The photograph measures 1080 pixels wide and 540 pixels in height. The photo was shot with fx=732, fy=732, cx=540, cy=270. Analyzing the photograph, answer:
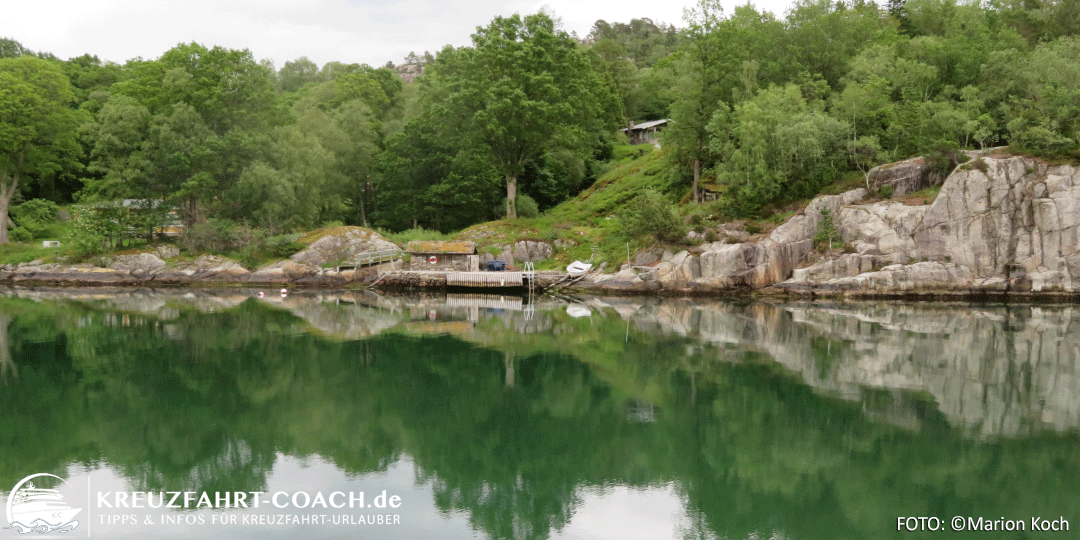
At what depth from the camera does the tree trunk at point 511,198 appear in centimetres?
5669

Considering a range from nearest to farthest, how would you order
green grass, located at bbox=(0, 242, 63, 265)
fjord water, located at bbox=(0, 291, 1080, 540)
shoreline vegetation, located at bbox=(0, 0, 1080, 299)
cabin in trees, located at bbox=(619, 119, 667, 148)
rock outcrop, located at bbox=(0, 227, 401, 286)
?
fjord water, located at bbox=(0, 291, 1080, 540), shoreline vegetation, located at bbox=(0, 0, 1080, 299), rock outcrop, located at bbox=(0, 227, 401, 286), green grass, located at bbox=(0, 242, 63, 265), cabin in trees, located at bbox=(619, 119, 667, 148)

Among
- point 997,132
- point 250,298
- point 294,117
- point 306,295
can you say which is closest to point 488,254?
point 306,295

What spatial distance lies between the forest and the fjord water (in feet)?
57.1

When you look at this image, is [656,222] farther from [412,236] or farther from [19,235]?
[19,235]

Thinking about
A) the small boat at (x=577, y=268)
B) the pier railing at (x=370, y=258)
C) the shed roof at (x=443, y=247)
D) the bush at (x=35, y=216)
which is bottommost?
the small boat at (x=577, y=268)

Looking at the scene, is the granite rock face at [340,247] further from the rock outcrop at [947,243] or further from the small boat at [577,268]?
the rock outcrop at [947,243]

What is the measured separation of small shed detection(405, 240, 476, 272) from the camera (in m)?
50.6

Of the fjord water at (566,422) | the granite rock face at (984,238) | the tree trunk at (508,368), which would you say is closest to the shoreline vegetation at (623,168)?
the granite rock face at (984,238)

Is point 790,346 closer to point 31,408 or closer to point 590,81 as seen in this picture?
point 31,408

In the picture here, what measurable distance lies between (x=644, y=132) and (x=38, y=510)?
250ft

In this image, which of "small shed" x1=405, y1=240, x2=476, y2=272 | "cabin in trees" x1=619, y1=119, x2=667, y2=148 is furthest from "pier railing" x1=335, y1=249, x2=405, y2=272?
"cabin in trees" x1=619, y1=119, x2=667, y2=148

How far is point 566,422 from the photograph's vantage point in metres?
18.5

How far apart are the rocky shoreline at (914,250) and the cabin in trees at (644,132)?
119ft

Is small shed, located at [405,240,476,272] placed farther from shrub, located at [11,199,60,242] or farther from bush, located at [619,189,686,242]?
shrub, located at [11,199,60,242]
